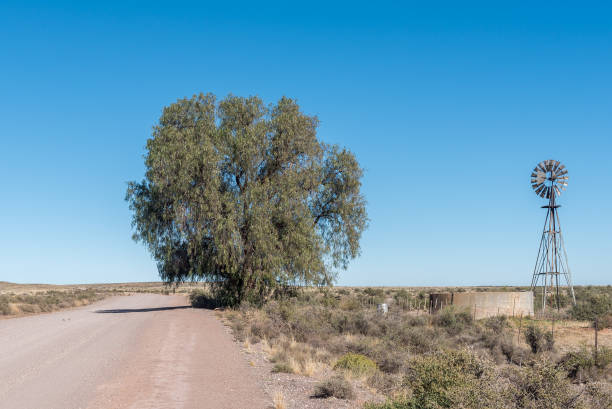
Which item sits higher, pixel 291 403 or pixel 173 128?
pixel 173 128

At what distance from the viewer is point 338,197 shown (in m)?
32.3

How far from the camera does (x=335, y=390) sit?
1044 cm

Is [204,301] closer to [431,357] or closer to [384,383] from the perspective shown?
[384,383]

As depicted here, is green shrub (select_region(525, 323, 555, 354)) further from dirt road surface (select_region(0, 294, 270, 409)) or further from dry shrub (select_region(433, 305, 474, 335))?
dirt road surface (select_region(0, 294, 270, 409))

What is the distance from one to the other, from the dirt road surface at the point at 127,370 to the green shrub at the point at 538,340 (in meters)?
11.7

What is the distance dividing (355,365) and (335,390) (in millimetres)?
3240

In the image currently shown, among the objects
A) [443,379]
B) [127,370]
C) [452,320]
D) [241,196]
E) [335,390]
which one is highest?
[241,196]

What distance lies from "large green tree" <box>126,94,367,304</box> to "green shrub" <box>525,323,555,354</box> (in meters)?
12.3

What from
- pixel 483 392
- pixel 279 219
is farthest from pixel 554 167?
pixel 483 392

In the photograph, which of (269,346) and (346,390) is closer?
(346,390)

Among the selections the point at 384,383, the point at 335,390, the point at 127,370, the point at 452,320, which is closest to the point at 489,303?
the point at 452,320

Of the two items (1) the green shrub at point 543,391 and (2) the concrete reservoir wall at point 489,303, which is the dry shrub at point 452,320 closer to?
(2) the concrete reservoir wall at point 489,303

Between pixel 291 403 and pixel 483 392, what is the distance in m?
4.53

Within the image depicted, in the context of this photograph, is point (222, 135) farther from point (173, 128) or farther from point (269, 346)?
point (269, 346)
